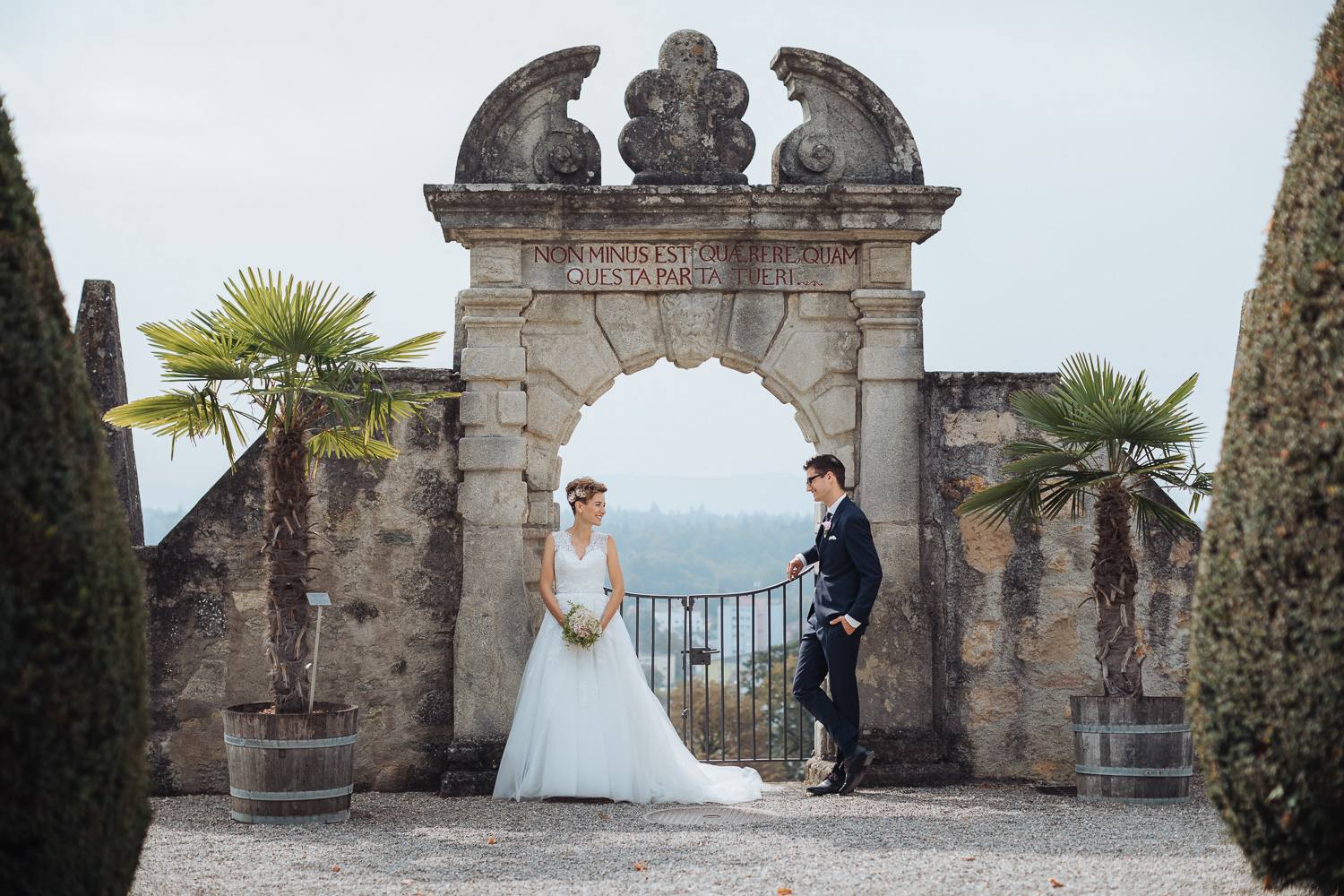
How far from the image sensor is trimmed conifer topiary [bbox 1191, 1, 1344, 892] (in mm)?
A: 3451

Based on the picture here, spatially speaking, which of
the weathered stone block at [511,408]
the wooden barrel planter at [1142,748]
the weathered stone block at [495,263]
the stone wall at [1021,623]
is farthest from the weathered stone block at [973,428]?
the weathered stone block at [495,263]

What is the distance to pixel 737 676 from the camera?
8.45m

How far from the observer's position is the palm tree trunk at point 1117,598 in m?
6.07

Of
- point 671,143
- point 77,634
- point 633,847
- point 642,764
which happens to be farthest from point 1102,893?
point 671,143

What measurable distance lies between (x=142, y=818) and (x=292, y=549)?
229 centimetres

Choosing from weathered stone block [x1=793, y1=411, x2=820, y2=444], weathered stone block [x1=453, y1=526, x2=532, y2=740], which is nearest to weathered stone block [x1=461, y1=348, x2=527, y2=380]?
weathered stone block [x1=453, y1=526, x2=532, y2=740]

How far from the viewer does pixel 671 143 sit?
23.2ft

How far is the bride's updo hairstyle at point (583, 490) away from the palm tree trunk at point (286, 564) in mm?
1507

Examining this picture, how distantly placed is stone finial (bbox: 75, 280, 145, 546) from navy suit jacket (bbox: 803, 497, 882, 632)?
12.9 feet

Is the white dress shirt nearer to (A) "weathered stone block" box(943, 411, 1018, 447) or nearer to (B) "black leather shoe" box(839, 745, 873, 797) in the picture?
(B) "black leather shoe" box(839, 745, 873, 797)

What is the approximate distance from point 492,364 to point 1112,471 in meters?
3.34

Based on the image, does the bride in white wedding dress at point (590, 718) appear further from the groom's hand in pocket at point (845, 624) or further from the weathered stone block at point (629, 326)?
the groom's hand in pocket at point (845, 624)

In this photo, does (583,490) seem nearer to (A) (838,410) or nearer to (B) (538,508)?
(B) (538,508)

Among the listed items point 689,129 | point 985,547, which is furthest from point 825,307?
point 985,547
